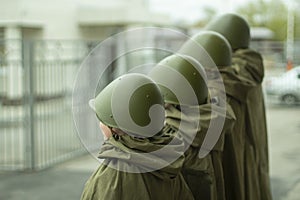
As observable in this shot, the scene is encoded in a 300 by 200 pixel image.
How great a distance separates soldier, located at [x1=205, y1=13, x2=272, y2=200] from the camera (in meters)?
3.68

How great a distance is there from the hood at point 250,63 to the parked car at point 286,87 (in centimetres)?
1019

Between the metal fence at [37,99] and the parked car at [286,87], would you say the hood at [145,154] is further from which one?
the parked car at [286,87]

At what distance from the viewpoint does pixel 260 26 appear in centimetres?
3478

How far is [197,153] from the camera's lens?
8.82 feet

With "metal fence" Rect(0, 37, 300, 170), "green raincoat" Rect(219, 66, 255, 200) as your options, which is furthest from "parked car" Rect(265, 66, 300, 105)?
"green raincoat" Rect(219, 66, 255, 200)

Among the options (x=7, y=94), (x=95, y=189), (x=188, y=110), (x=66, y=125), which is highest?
(x=188, y=110)

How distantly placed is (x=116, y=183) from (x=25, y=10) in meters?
16.3

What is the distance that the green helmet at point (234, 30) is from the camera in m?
3.87

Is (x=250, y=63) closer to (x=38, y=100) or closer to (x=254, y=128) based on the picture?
(x=254, y=128)

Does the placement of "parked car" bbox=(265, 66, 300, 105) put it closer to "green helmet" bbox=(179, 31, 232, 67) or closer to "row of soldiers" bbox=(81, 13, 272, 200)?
"row of soldiers" bbox=(81, 13, 272, 200)

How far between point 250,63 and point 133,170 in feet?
6.51

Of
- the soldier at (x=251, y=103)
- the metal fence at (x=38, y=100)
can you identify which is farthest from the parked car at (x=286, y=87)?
the soldier at (x=251, y=103)

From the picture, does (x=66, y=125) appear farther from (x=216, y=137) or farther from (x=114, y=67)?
(x=216, y=137)

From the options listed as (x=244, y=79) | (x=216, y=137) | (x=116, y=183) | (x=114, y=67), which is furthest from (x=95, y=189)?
(x=114, y=67)
